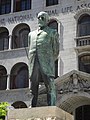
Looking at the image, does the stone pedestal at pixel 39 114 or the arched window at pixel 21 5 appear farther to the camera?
the arched window at pixel 21 5

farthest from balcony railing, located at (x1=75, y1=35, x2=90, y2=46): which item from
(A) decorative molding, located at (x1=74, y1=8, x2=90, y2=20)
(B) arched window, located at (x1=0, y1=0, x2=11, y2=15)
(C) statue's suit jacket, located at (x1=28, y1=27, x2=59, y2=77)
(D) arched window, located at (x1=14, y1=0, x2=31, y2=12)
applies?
(C) statue's suit jacket, located at (x1=28, y1=27, x2=59, y2=77)

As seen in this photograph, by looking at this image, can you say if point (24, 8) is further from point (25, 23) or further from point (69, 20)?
point (69, 20)

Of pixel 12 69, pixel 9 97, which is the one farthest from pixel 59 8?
pixel 9 97

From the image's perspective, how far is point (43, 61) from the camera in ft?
26.6

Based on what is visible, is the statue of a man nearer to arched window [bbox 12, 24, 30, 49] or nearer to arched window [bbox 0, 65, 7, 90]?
arched window [bbox 0, 65, 7, 90]

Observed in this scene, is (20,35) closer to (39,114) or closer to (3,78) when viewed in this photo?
→ (3,78)

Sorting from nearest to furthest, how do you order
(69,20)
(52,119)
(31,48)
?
(52,119), (31,48), (69,20)

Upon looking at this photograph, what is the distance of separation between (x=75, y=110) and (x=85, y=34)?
4905 millimetres

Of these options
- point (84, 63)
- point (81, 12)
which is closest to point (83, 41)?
point (84, 63)

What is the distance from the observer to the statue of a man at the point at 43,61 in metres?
8.09

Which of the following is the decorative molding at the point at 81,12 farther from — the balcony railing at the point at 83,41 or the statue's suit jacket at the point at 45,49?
the statue's suit jacket at the point at 45,49

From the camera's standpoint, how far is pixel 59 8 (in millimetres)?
25000

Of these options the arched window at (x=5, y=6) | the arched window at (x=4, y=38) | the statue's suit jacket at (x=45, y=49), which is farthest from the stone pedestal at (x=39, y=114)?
the arched window at (x=5, y=6)

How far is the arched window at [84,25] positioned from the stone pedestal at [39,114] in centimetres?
1580
